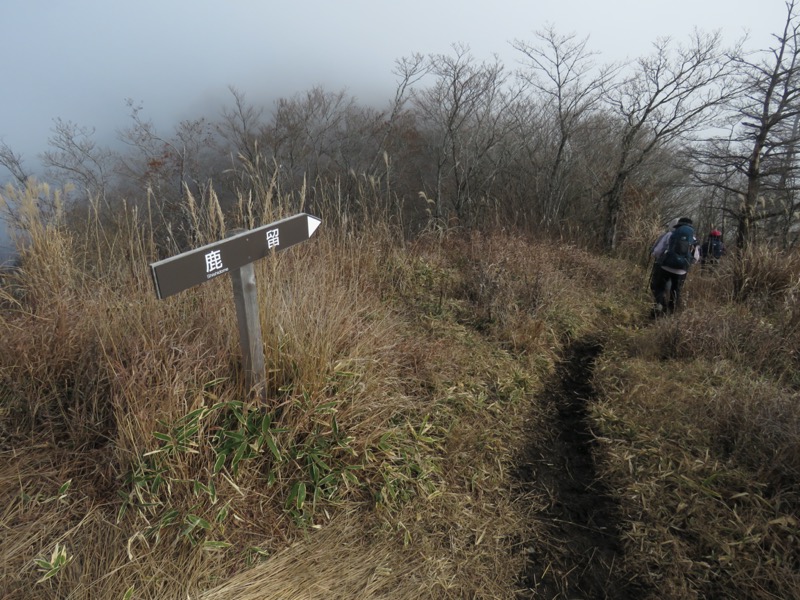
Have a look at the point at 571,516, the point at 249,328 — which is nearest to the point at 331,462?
the point at 249,328

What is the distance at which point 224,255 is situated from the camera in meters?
1.78

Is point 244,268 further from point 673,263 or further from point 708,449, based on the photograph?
point 673,263

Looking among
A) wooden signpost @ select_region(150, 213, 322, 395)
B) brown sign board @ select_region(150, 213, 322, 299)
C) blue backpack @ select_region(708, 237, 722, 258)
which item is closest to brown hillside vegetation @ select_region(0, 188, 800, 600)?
wooden signpost @ select_region(150, 213, 322, 395)

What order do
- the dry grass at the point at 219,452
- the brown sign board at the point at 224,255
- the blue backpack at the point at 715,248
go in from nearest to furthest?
the brown sign board at the point at 224,255
the dry grass at the point at 219,452
the blue backpack at the point at 715,248

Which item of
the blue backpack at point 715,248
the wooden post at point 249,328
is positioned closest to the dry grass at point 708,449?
the wooden post at point 249,328

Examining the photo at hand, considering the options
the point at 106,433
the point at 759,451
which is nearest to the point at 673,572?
the point at 759,451

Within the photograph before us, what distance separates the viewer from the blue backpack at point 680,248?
15.8 feet

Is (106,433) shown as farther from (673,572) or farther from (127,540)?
(673,572)

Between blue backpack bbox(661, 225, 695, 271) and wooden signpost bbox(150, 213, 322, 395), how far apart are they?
461 cm

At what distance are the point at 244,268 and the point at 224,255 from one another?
15 centimetres

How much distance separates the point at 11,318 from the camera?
2.45m

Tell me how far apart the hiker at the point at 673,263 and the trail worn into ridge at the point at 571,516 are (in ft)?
8.09

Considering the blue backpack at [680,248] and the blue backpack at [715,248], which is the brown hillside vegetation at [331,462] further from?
the blue backpack at [715,248]

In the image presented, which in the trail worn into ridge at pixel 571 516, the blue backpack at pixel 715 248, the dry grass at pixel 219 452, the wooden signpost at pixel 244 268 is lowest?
the trail worn into ridge at pixel 571 516
